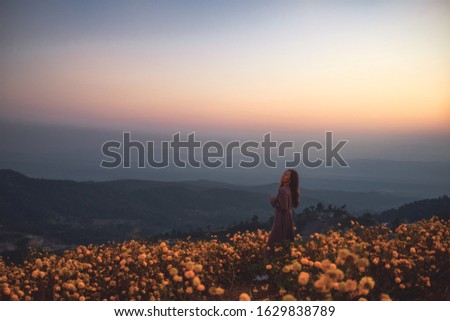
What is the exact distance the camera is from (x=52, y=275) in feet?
20.7

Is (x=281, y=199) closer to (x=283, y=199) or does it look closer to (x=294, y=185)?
(x=283, y=199)

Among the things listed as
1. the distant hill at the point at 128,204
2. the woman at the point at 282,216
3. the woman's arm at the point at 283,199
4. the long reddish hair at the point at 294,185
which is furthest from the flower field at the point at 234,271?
the distant hill at the point at 128,204

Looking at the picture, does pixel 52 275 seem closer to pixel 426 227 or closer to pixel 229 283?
pixel 229 283

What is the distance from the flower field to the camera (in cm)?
603

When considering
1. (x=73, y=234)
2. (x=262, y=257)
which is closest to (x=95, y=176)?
(x=73, y=234)

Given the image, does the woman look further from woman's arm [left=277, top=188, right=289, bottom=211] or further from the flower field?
the flower field

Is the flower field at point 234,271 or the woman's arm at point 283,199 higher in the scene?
the woman's arm at point 283,199

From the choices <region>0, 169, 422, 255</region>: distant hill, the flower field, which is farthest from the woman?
<region>0, 169, 422, 255</region>: distant hill

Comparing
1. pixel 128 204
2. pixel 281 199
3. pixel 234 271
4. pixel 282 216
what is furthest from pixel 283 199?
pixel 128 204

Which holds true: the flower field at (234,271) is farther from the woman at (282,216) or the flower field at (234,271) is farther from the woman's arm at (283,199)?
the woman's arm at (283,199)

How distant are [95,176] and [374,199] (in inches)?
2988

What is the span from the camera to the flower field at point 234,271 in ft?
19.8

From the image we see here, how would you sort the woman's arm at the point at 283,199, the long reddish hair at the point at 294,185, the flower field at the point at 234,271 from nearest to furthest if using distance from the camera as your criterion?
the flower field at the point at 234,271, the woman's arm at the point at 283,199, the long reddish hair at the point at 294,185
